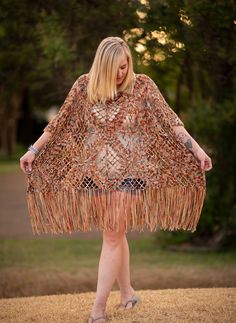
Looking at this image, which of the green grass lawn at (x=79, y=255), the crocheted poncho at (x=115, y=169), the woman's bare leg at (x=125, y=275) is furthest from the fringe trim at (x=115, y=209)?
the green grass lawn at (x=79, y=255)

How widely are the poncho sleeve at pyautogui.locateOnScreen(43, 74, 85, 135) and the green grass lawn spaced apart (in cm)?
421

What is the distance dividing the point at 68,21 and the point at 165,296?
10.1 ft

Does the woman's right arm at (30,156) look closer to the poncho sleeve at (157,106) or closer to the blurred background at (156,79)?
the poncho sleeve at (157,106)

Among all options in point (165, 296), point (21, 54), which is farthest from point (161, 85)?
point (165, 296)

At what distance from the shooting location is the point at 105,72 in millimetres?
4777

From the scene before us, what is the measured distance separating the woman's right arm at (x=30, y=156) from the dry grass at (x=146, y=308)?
104cm

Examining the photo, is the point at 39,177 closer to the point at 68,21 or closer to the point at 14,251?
the point at 68,21

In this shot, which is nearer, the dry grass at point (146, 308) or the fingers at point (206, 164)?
the fingers at point (206, 164)

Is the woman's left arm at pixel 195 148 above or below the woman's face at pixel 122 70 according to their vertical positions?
below

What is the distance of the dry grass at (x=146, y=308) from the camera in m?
5.03

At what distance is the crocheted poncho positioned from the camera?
16.0 ft

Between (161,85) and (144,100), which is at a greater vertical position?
(144,100)

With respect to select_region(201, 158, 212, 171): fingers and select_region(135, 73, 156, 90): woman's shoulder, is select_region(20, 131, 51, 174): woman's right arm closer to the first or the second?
select_region(135, 73, 156, 90): woman's shoulder

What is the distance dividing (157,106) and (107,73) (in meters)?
0.46
